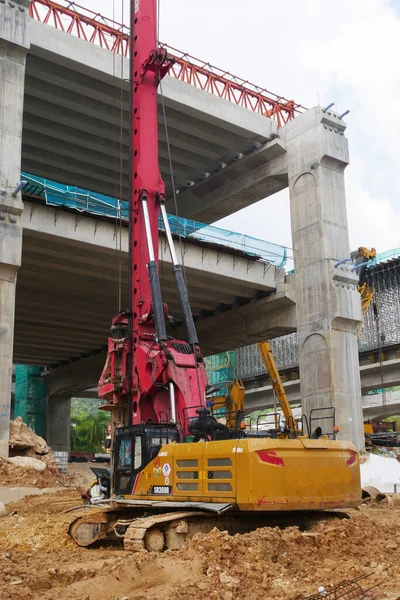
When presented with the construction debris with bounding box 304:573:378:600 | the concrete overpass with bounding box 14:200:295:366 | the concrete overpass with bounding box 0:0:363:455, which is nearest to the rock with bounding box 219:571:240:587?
the construction debris with bounding box 304:573:378:600

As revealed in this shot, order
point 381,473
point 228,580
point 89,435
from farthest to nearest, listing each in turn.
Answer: point 89,435 → point 381,473 → point 228,580

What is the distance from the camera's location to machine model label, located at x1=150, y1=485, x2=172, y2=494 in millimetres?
10997

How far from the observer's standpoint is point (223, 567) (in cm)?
811

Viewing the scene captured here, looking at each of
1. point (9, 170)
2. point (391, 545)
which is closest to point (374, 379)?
point (9, 170)

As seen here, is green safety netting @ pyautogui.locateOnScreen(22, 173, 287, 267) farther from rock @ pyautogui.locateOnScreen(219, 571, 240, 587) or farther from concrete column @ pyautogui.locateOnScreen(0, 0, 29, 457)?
rock @ pyautogui.locateOnScreen(219, 571, 240, 587)

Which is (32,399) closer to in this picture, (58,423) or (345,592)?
(58,423)

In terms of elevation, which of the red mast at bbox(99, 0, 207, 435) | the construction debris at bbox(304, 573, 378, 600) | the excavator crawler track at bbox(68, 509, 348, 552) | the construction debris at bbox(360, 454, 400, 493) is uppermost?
the red mast at bbox(99, 0, 207, 435)

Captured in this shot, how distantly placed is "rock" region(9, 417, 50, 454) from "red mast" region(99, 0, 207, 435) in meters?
9.72

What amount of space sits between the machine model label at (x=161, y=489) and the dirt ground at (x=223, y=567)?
1112mm

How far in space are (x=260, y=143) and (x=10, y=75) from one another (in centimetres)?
1262

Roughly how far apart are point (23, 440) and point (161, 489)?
45.3 feet

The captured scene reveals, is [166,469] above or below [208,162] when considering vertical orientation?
below

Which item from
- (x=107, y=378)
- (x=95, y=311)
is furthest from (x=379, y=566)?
(x=95, y=311)

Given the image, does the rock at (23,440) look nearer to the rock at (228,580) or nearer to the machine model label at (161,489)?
the machine model label at (161,489)
